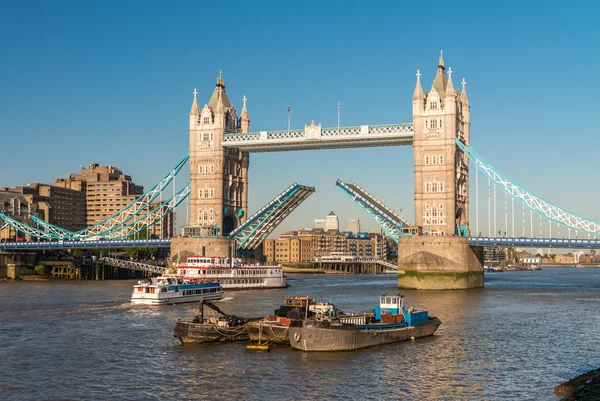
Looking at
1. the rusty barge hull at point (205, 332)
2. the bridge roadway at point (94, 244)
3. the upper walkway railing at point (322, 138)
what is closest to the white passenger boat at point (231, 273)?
the upper walkway railing at point (322, 138)

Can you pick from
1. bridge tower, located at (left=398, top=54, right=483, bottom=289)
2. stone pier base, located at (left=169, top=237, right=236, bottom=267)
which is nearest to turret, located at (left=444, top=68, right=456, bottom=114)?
bridge tower, located at (left=398, top=54, right=483, bottom=289)

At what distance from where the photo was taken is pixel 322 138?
85.8m

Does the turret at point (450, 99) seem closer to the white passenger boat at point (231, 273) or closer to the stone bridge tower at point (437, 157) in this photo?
the stone bridge tower at point (437, 157)

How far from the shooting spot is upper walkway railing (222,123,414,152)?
83.2 metres

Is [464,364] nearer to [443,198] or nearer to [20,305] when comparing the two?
[20,305]

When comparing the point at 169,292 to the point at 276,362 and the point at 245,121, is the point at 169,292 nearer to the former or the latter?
the point at 276,362

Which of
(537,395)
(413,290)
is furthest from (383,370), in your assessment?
(413,290)

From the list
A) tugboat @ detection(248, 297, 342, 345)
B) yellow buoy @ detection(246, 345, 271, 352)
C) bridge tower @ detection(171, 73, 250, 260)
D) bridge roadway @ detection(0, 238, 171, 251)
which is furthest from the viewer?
bridge roadway @ detection(0, 238, 171, 251)

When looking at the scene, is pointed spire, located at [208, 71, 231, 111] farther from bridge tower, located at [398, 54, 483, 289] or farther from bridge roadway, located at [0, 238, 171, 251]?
bridge tower, located at [398, 54, 483, 289]

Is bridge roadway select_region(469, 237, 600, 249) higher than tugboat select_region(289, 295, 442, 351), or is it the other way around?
bridge roadway select_region(469, 237, 600, 249)

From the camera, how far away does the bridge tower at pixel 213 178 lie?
9070 centimetres

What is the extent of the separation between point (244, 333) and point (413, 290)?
131 ft

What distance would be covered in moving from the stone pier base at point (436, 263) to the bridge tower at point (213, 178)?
2262 centimetres

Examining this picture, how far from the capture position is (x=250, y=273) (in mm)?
79188
